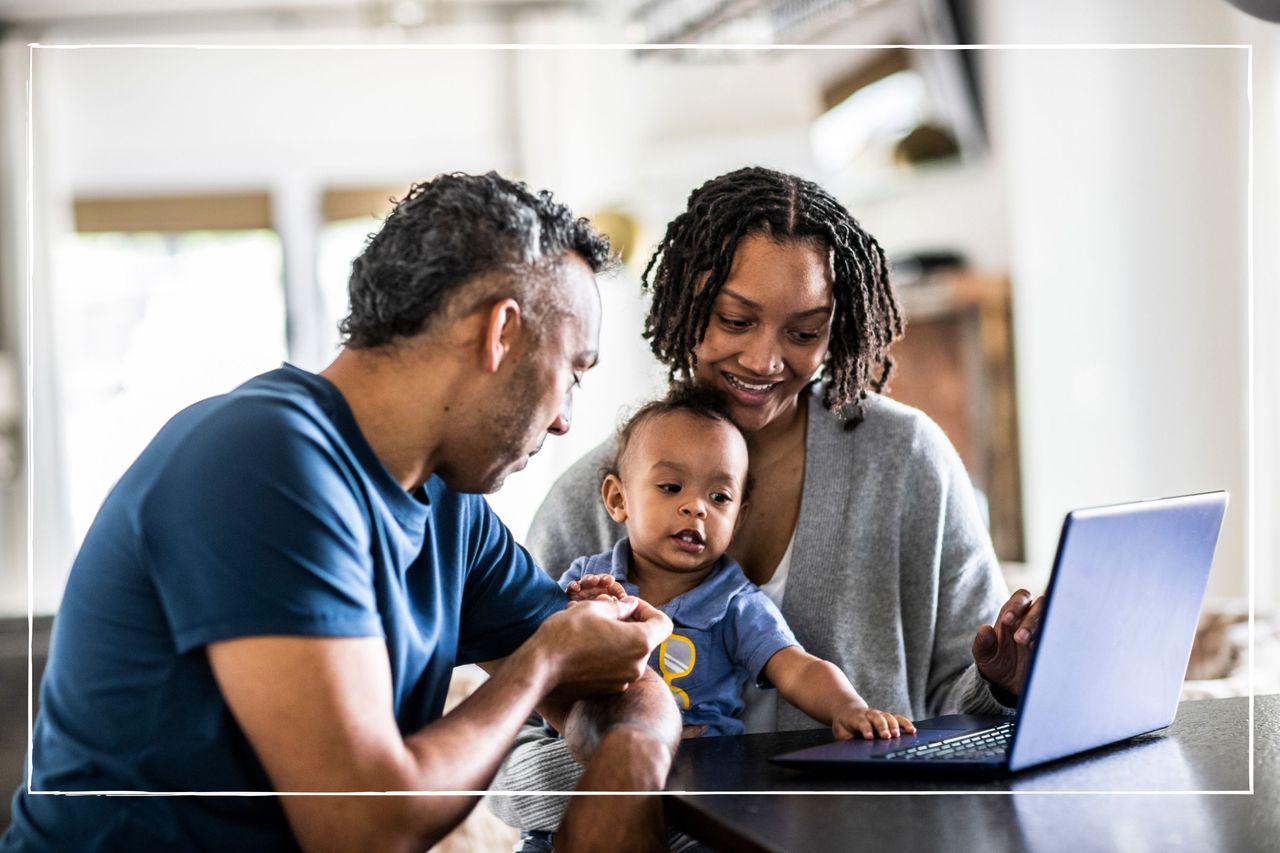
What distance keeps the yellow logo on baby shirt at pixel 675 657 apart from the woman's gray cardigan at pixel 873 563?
11 centimetres

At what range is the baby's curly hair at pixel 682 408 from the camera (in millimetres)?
1150

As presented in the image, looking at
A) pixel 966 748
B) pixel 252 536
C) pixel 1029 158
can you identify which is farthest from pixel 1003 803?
pixel 1029 158

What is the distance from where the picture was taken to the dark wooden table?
34.9 inches

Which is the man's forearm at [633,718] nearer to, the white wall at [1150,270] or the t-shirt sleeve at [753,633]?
the t-shirt sleeve at [753,633]

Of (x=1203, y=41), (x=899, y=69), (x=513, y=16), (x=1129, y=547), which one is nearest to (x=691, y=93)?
(x=1129, y=547)

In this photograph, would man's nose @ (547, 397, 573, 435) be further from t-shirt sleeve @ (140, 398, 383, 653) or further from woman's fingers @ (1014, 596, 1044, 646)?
woman's fingers @ (1014, 596, 1044, 646)

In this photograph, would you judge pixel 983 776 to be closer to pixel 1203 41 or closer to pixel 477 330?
pixel 477 330

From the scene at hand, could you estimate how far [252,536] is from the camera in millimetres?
884

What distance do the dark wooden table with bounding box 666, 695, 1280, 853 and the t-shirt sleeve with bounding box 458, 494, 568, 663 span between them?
0.60 feet

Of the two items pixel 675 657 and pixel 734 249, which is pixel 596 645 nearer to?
pixel 675 657

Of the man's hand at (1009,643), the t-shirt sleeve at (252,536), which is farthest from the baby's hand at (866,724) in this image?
the t-shirt sleeve at (252,536)

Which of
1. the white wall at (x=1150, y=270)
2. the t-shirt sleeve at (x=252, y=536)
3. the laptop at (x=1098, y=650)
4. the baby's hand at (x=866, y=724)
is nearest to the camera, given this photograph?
the t-shirt sleeve at (x=252, y=536)

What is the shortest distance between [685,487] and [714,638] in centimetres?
14

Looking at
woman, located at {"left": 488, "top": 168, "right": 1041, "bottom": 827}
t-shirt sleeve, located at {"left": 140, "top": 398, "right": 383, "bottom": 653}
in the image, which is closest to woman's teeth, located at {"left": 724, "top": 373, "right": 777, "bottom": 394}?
woman, located at {"left": 488, "top": 168, "right": 1041, "bottom": 827}
